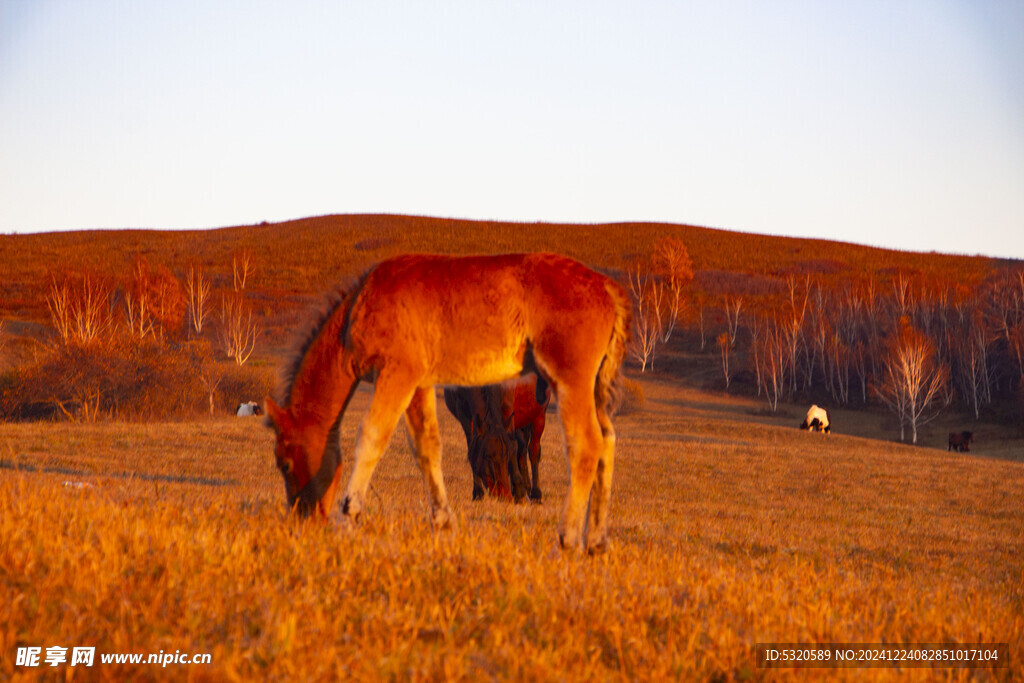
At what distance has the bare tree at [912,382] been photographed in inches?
1834

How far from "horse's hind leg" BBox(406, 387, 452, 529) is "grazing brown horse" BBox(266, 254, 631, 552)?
0.16 meters

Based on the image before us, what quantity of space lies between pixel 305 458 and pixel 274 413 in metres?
0.40

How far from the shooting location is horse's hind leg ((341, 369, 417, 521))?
5.50 metres

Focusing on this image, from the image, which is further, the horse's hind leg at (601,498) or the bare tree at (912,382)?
the bare tree at (912,382)

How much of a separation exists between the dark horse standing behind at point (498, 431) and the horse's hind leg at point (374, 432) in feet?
15.2

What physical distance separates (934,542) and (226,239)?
12009cm

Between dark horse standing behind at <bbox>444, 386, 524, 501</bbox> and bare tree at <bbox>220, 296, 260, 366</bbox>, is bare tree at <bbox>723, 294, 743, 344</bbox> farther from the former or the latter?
dark horse standing behind at <bbox>444, 386, 524, 501</bbox>

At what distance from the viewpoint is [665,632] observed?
4.23 m

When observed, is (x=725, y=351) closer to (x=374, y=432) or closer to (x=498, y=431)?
(x=498, y=431)

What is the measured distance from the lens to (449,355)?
227 inches

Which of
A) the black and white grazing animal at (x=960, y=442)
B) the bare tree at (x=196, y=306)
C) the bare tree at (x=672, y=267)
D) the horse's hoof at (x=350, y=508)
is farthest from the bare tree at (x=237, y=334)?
the horse's hoof at (x=350, y=508)

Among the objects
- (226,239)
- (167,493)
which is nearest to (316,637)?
(167,493)

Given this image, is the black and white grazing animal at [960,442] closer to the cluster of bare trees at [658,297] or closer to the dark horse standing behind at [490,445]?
the cluster of bare trees at [658,297]

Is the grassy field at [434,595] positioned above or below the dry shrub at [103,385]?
above
